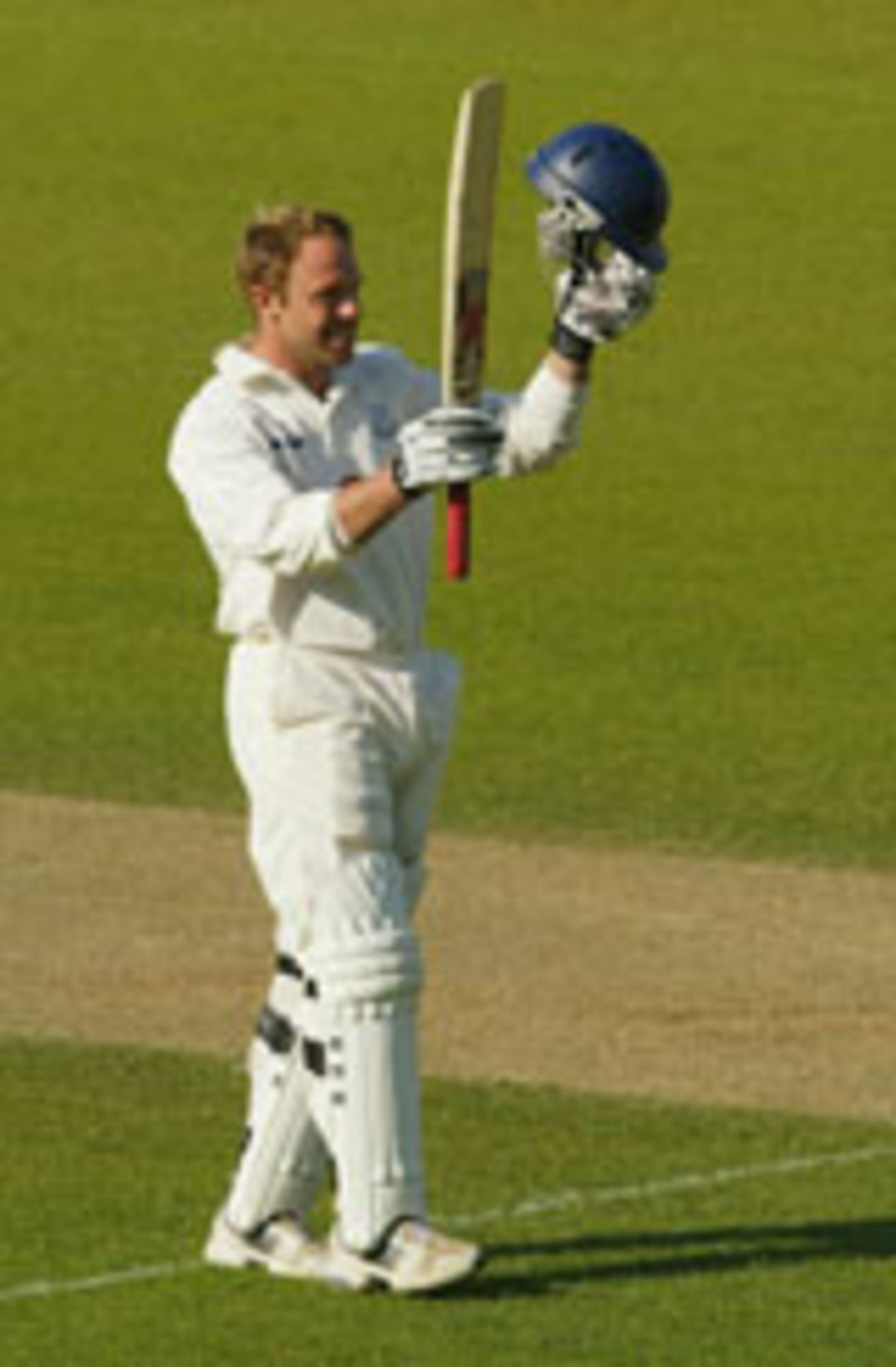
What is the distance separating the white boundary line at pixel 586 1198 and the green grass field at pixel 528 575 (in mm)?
19

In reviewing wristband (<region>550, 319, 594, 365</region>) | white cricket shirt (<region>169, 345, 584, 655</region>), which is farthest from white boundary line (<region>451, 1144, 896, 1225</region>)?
wristband (<region>550, 319, 594, 365</region>)

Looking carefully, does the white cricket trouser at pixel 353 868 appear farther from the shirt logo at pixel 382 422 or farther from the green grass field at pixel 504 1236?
the shirt logo at pixel 382 422

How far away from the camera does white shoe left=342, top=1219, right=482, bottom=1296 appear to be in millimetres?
10414

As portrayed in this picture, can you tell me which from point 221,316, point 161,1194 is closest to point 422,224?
point 221,316

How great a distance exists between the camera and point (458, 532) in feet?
35.0

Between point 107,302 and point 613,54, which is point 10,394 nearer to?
point 107,302

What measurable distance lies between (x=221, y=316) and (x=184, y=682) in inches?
485

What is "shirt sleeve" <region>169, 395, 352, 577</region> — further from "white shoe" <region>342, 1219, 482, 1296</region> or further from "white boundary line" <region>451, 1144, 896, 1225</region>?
"white boundary line" <region>451, 1144, 896, 1225</region>

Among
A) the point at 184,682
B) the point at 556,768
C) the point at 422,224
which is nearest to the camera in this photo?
the point at 556,768

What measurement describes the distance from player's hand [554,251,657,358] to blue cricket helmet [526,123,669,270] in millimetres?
53

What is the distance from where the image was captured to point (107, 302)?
3403 cm

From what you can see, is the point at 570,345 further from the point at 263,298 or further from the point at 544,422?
the point at 263,298

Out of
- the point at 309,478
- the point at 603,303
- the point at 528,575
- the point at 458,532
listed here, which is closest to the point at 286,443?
the point at 309,478

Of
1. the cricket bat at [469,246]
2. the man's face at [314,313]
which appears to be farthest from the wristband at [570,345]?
the man's face at [314,313]
